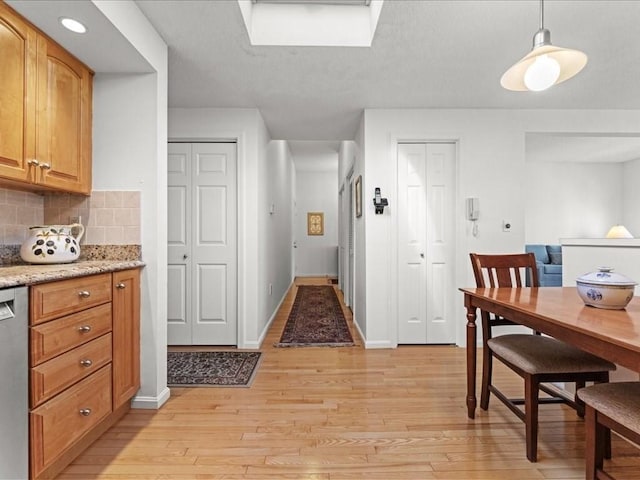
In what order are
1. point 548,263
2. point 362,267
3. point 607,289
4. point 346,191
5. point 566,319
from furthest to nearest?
point 548,263
point 346,191
point 362,267
point 607,289
point 566,319

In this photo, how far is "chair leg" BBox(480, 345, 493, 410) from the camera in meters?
2.00

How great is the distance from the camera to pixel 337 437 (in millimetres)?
1797

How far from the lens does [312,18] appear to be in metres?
2.23

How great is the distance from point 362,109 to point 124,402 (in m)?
3.00

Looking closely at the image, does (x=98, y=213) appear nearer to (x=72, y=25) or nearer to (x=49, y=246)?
(x=49, y=246)

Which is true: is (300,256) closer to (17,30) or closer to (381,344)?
(381,344)

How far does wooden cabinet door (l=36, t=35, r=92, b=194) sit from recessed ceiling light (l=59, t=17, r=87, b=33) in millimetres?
172

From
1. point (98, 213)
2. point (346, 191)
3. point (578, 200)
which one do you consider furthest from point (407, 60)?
point (578, 200)

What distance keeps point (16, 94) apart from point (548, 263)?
754cm

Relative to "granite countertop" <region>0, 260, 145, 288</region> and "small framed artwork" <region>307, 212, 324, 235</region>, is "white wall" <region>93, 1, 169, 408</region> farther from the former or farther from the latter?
"small framed artwork" <region>307, 212, 324, 235</region>

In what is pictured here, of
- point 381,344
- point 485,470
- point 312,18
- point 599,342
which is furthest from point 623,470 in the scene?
point 312,18

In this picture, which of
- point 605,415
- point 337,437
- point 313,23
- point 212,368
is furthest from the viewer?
point 212,368

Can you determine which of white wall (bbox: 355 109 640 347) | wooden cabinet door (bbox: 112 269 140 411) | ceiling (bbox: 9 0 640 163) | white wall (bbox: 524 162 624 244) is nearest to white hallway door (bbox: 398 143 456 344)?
white wall (bbox: 355 109 640 347)

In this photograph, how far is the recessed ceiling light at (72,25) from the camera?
1.62 metres
